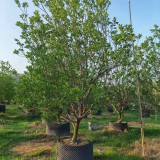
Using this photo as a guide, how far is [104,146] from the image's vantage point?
1071 centimetres

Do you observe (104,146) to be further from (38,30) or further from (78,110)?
(38,30)

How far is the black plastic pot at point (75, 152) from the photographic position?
827 cm

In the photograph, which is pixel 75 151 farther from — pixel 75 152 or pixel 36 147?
pixel 36 147

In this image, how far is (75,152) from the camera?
326 inches

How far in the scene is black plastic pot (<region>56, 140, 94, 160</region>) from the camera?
8273 millimetres

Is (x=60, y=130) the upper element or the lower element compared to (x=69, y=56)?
lower

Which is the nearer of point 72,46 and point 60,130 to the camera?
point 72,46

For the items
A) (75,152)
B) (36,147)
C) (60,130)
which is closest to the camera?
(75,152)

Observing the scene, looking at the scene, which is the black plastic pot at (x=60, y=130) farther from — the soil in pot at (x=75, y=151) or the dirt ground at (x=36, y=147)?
the soil in pot at (x=75, y=151)

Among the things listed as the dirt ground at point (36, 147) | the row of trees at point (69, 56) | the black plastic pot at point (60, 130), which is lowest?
the dirt ground at point (36, 147)

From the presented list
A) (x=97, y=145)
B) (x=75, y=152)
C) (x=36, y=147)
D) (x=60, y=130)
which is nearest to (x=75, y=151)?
(x=75, y=152)

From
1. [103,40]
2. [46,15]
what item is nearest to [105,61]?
[103,40]

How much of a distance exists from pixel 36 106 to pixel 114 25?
3658 mm

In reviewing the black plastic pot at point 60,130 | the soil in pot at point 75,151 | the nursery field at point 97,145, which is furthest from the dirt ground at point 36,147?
the soil in pot at point 75,151
